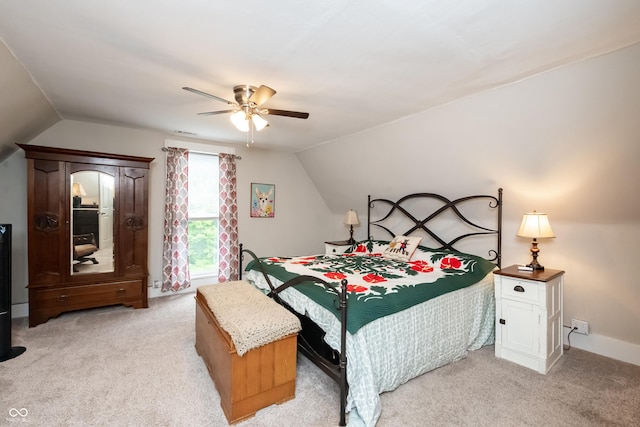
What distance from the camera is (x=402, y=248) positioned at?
12.5 feet

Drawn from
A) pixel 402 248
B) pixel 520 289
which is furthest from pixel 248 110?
pixel 520 289

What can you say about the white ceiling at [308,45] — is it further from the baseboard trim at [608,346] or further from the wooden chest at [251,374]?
the baseboard trim at [608,346]

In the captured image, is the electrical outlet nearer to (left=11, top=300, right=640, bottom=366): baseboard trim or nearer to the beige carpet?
(left=11, top=300, right=640, bottom=366): baseboard trim

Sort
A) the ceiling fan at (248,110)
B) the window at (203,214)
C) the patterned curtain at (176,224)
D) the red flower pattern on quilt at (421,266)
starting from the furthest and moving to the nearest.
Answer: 1. the window at (203,214)
2. the patterned curtain at (176,224)
3. the red flower pattern on quilt at (421,266)
4. the ceiling fan at (248,110)

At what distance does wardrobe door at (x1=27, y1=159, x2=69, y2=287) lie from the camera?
3238 mm

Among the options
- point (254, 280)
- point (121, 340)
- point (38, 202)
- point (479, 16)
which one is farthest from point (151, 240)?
point (479, 16)

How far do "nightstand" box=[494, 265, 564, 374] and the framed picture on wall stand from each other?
3.70m

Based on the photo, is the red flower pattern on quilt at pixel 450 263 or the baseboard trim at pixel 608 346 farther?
the red flower pattern on quilt at pixel 450 263

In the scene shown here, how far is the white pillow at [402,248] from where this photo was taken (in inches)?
146

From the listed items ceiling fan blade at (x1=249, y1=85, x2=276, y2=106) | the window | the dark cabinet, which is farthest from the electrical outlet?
the dark cabinet

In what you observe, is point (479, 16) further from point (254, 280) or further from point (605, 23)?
point (254, 280)

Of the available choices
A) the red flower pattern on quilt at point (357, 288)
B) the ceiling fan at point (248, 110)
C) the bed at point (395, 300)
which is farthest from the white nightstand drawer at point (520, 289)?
the ceiling fan at point (248, 110)

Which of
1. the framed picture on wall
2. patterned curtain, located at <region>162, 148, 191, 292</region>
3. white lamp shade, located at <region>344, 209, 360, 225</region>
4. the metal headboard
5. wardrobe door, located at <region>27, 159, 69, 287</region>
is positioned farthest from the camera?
the framed picture on wall

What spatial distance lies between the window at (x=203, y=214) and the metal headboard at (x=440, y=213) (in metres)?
2.63
